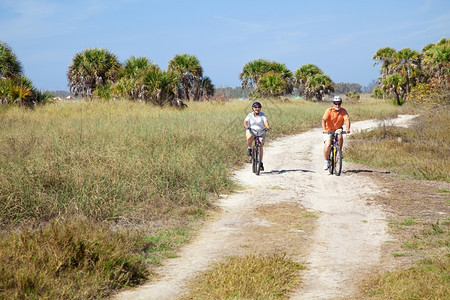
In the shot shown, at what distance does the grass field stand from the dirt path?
0.41 m

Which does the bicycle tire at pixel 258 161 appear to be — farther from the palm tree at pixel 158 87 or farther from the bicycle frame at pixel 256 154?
the palm tree at pixel 158 87

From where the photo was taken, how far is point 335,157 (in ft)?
40.9

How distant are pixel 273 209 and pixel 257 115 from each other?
4172 millimetres

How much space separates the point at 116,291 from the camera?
501cm

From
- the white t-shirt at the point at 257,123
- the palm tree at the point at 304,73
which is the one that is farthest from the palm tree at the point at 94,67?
the palm tree at the point at 304,73

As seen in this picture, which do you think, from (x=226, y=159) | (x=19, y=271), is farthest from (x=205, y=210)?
(x=226, y=159)

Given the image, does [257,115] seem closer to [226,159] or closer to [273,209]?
[226,159]

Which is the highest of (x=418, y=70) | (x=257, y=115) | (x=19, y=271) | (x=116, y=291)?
(x=418, y=70)

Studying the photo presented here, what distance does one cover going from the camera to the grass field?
502 centimetres

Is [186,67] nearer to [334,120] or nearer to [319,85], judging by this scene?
[319,85]

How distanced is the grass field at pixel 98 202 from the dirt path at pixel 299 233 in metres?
0.41

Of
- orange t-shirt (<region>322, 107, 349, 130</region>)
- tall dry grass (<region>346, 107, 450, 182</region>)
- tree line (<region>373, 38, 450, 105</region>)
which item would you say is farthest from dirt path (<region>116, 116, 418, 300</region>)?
tree line (<region>373, 38, 450, 105</region>)

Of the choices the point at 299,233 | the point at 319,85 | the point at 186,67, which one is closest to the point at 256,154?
the point at 299,233

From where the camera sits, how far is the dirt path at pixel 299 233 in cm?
525
